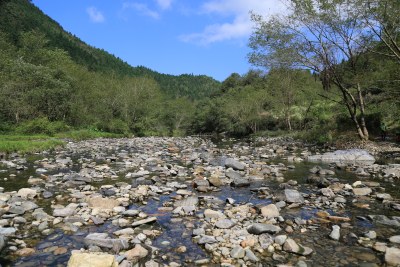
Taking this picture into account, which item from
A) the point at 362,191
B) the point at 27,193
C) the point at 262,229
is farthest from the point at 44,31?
the point at 262,229

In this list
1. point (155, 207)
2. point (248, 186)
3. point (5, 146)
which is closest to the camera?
point (155, 207)

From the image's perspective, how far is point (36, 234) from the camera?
7281 mm

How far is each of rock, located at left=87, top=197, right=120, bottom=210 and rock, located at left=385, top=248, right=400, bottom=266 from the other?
7135mm

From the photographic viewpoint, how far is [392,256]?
5.93 m

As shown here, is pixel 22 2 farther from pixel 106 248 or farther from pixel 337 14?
pixel 106 248

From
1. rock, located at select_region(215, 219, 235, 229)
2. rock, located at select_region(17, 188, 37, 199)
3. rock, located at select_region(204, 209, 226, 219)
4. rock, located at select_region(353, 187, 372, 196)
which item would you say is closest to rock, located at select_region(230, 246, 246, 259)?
rock, located at select_region(215, 219, 235, 229)

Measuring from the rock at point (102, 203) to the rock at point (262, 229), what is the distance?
14.2 ft

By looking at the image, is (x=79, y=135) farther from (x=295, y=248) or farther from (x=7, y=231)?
(x=295, y=248)

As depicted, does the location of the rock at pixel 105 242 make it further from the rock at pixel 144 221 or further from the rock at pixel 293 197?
the rock at pixel 293 197

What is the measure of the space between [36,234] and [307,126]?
44428mm

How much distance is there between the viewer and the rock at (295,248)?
250 inches

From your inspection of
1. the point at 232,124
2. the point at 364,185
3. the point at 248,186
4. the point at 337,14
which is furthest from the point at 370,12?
the point at 232,124

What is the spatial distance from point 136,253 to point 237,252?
2.08 m

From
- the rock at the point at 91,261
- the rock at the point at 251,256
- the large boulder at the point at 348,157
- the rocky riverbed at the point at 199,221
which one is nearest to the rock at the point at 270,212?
the rocky riverbed at the point at 199,221
